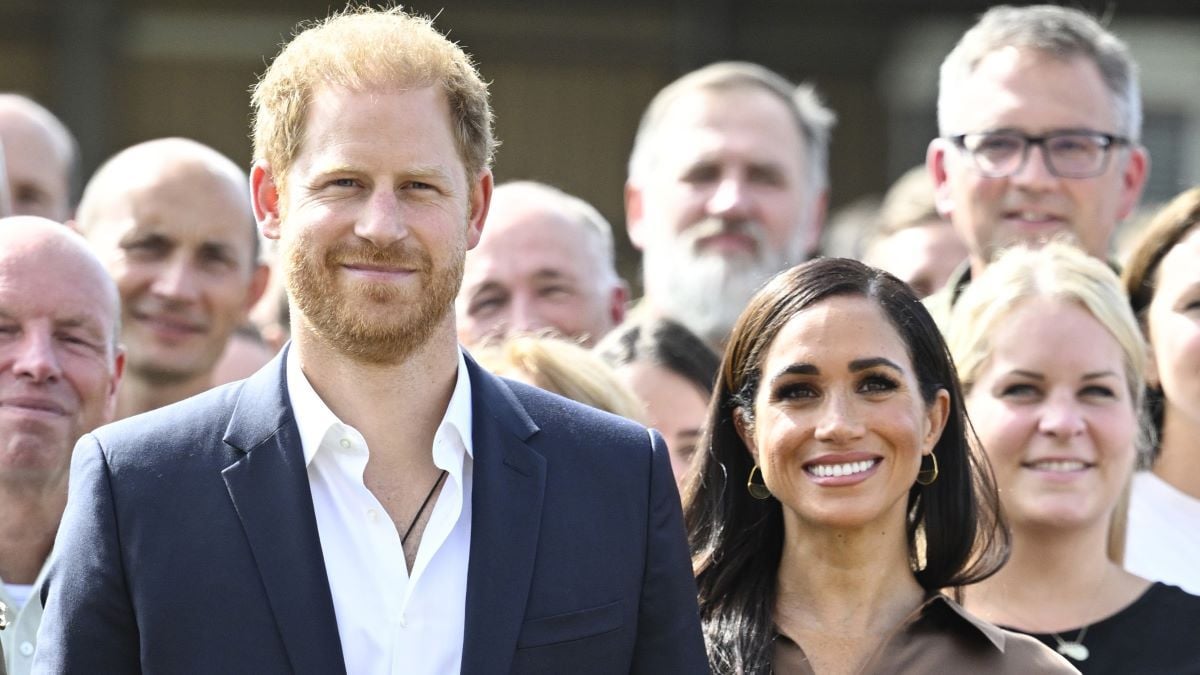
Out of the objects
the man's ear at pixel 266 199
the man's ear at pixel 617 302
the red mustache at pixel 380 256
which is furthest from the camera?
the man's ear at pixel 617 302

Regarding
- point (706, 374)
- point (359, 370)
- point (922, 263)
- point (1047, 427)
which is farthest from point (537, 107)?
point (359, 370)

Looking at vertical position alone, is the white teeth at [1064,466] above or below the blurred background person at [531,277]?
below

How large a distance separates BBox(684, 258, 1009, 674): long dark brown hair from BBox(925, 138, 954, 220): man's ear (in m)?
1.47

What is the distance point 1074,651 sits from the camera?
3676mm

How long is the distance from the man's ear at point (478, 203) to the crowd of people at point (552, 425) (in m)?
0.01

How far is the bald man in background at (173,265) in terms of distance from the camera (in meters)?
4.87

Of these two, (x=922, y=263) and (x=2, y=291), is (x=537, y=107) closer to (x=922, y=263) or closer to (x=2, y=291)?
(x=922, y=263)

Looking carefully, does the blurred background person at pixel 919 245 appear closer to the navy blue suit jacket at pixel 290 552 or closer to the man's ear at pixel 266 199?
the navy blue suit jacket at pixel 290 552

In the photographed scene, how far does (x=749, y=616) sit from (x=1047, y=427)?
3.02ft

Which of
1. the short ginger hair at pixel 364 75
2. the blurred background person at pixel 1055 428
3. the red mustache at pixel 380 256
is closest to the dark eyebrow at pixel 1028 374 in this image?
the blurred background person at pixel 1055 428

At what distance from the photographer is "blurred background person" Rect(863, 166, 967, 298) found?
5758mm

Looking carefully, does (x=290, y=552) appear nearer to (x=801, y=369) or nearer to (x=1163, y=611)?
(x=801, y=369)

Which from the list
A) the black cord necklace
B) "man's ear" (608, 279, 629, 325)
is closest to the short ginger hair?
the black cord necklace

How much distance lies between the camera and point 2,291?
3.69 m
